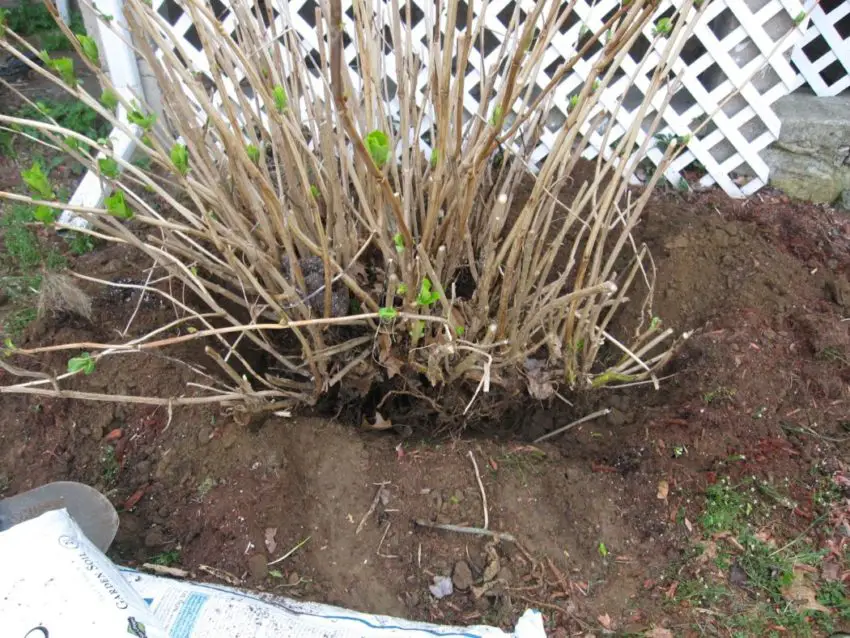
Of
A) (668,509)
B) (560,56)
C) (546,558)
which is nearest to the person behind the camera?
(546,558)

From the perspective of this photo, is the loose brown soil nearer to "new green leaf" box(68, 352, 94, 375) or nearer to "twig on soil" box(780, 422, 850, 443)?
"twig on soil" box(780, 422, 850, 443)

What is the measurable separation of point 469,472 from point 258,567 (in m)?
0.60

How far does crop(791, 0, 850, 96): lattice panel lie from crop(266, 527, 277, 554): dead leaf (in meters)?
3.10

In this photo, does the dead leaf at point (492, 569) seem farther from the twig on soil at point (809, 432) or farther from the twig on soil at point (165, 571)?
the twig on soil at point (809, 432)

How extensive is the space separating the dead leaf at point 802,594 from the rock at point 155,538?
1584 mm

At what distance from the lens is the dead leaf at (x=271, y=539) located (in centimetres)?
157

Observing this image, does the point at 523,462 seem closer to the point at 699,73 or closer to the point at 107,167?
the point at 107,167

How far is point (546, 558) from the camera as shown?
1.59 m

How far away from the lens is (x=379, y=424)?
1866mm

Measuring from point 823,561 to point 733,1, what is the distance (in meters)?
2.16

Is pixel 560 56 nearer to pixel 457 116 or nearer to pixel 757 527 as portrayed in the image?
pixel 457 116

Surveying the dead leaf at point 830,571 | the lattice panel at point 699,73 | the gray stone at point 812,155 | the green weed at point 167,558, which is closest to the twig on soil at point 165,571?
the green weed at point 167,558

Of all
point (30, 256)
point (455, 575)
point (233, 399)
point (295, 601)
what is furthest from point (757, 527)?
point (30, 256)

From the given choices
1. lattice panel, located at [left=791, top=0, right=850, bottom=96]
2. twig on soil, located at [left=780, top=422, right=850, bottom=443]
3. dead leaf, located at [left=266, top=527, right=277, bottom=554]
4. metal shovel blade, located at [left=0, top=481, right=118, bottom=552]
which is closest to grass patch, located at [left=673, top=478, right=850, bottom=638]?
twig on soil, located at [left=780, top=422, right=850, bottom=443]
